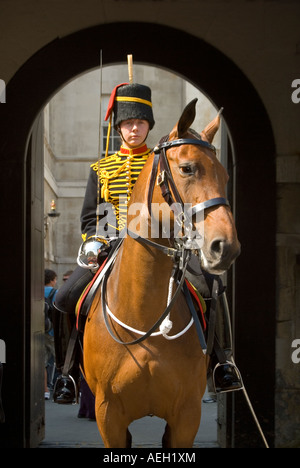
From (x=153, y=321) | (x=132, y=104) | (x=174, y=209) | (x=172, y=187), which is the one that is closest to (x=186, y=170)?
(x=172, y=187)

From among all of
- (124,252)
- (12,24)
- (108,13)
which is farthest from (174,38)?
(124,252)

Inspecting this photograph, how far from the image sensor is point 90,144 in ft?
97.6

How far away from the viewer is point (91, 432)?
31.4 feet

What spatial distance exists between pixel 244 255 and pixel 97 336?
3209 millimetres

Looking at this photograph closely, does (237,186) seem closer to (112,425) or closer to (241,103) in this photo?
(241,103)

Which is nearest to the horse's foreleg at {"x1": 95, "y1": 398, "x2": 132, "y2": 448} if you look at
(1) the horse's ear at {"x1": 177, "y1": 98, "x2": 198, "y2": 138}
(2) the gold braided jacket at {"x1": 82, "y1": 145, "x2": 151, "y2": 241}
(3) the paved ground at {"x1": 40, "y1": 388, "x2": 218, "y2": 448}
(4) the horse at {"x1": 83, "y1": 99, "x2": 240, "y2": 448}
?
(4) the horse at {"x1": 83, "y1": 99, "x2": 240, "y2": 448}

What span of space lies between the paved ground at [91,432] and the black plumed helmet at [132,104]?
4236mm

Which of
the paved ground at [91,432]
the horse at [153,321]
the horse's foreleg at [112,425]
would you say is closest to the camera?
the horse at [153,321]

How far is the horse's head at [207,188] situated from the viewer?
12.8ft

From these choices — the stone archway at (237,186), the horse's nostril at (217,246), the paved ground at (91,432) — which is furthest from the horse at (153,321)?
the paved ground at (91,432)

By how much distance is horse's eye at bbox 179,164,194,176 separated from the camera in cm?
420

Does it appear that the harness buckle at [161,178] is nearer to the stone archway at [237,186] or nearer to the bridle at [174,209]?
the bridle at [174,209]

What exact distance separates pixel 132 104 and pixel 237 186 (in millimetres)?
2471
